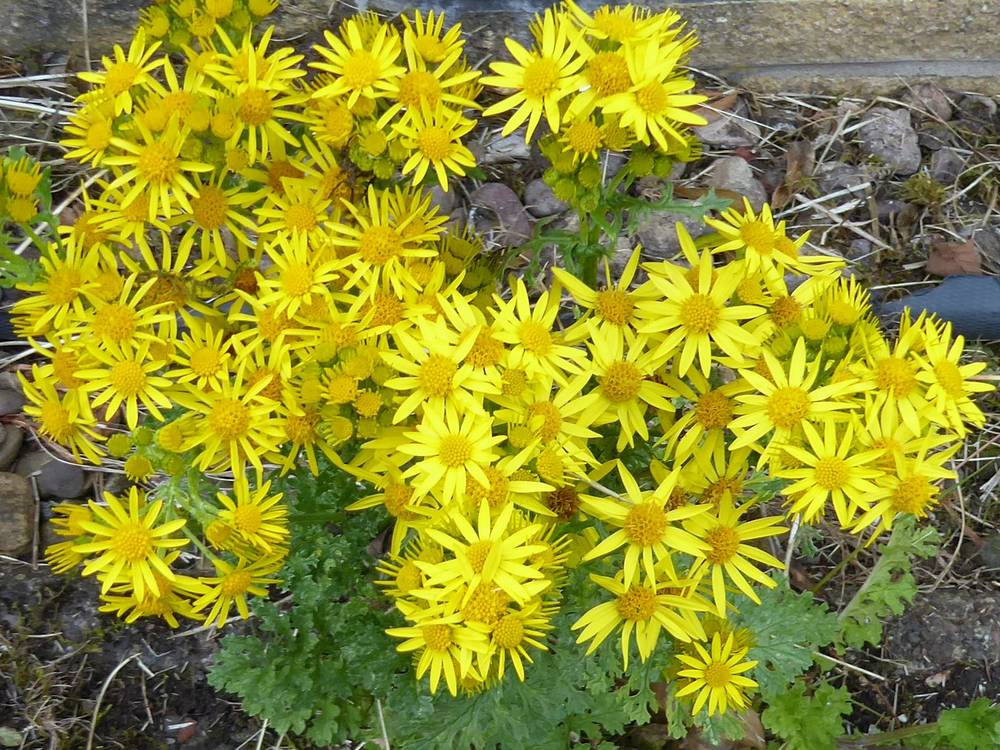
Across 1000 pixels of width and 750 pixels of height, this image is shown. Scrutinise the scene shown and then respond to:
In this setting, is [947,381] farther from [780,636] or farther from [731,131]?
[731,131]

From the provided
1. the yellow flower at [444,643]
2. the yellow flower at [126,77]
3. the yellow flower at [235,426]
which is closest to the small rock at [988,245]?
the yellow flower at [444,643]

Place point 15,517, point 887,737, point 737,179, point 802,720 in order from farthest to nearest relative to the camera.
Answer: point 737,179, point 15,517, point 887,737, point 802,720

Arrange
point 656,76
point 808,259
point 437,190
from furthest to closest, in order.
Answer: point 437,190 < point 808,259 < point 656,76

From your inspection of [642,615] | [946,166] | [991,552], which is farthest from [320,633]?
[946,166]

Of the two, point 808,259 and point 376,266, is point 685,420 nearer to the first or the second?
point 808,259

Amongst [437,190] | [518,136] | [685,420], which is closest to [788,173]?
[518,136]

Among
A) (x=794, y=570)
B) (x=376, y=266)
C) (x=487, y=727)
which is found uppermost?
(x=376, y=266)
